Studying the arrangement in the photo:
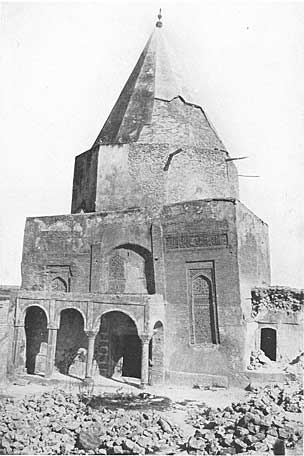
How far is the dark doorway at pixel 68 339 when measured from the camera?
18.4 metres

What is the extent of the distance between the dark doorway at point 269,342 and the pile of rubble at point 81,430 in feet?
24.8

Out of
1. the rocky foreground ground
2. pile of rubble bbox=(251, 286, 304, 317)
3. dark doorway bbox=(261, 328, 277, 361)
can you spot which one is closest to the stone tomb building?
pile of rubble bbox=(251, 286, 304, 317)

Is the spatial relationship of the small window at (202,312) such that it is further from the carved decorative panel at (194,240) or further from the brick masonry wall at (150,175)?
the brick masonry wall at (150,175)

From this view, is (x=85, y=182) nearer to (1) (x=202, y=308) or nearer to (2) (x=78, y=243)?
(2) (x=78, y=243)

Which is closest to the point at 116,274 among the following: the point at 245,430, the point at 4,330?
the point at 4,330

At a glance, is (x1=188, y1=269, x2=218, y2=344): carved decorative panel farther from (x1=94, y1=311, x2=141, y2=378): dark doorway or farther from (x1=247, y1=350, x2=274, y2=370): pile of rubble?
(x1=94, y1=311, x2=141, y2=378): dark doorway

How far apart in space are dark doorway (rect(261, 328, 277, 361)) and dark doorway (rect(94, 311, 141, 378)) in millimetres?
5154

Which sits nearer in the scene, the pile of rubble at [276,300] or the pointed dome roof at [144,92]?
the pile of rubble at [276,300]

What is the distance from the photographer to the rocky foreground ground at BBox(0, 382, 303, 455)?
9398 mm

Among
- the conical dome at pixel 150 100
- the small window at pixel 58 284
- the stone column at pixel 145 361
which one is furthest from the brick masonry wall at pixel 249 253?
the small window at pixel 58 284

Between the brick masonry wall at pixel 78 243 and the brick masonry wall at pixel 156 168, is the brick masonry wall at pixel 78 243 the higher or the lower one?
the lower one

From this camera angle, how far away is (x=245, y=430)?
32.3 feet

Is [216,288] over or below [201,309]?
over

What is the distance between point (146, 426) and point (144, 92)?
16580 millimetres
